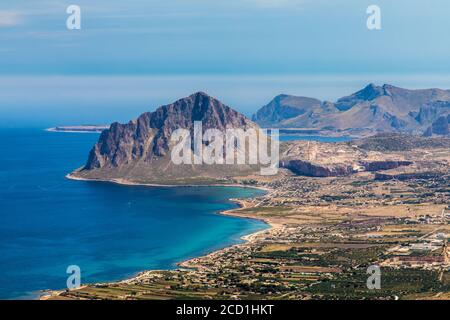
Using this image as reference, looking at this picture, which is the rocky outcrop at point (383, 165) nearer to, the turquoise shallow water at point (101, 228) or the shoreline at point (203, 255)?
the shoreline at point (203, 255)

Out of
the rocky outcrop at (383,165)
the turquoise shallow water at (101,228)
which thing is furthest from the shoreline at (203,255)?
the rocky outcrop at (383,165)

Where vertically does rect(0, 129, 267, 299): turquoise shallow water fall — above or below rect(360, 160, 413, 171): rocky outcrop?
below

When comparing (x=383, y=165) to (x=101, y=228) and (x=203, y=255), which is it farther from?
(x=203, y=255)

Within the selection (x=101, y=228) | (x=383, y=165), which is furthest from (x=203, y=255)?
(x=383, y=165)

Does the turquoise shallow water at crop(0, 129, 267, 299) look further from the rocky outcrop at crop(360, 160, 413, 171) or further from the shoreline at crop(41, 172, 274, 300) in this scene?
the rocky outcrop at crop(360, 160, 413, 171)

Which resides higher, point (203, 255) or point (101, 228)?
point (203, 255)

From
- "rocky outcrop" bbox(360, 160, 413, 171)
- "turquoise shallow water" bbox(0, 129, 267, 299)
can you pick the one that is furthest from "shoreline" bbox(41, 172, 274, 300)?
"rocky outcrop" bbox(360, 160, 413, 171)
